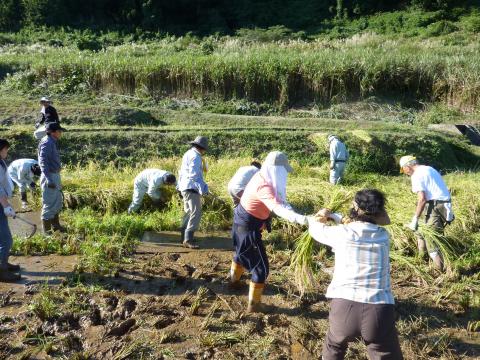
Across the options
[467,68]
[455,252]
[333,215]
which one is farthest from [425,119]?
[333,215]

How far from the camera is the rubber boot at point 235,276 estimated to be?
4828 millimetres

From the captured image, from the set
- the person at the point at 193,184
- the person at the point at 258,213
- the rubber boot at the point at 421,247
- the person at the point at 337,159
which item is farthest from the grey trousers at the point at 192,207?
the person at the point at 337,159

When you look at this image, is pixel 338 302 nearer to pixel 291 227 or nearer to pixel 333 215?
pixel 333 215

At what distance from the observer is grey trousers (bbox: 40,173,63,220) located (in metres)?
5.93

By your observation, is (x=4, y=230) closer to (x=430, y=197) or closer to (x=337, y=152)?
(x=430, y=197)

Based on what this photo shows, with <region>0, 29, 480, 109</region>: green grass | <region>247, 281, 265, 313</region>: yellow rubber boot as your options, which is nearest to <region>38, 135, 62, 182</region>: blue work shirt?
<region>247, 281, 265, 313</region>: yellow rubber boot

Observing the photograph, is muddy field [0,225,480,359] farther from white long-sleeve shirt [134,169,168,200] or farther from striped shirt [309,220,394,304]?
white long-sleeve shirt [134,169,168,200]

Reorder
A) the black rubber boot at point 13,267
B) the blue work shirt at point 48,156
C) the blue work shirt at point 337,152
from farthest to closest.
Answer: the blue work shirt at point 337,152
the blue work shirt at point 48,156
the black rubber boot at point 13,267

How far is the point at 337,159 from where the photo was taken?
339 inches

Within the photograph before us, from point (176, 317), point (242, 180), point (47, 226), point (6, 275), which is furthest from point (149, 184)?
point (176, 317)

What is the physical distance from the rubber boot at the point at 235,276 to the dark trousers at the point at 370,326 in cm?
183

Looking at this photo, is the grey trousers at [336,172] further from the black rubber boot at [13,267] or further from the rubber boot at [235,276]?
the black rubber boot at [13,267]

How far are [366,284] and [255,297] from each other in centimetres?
161

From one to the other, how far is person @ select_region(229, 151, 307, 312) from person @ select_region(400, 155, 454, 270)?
5.19 feet
